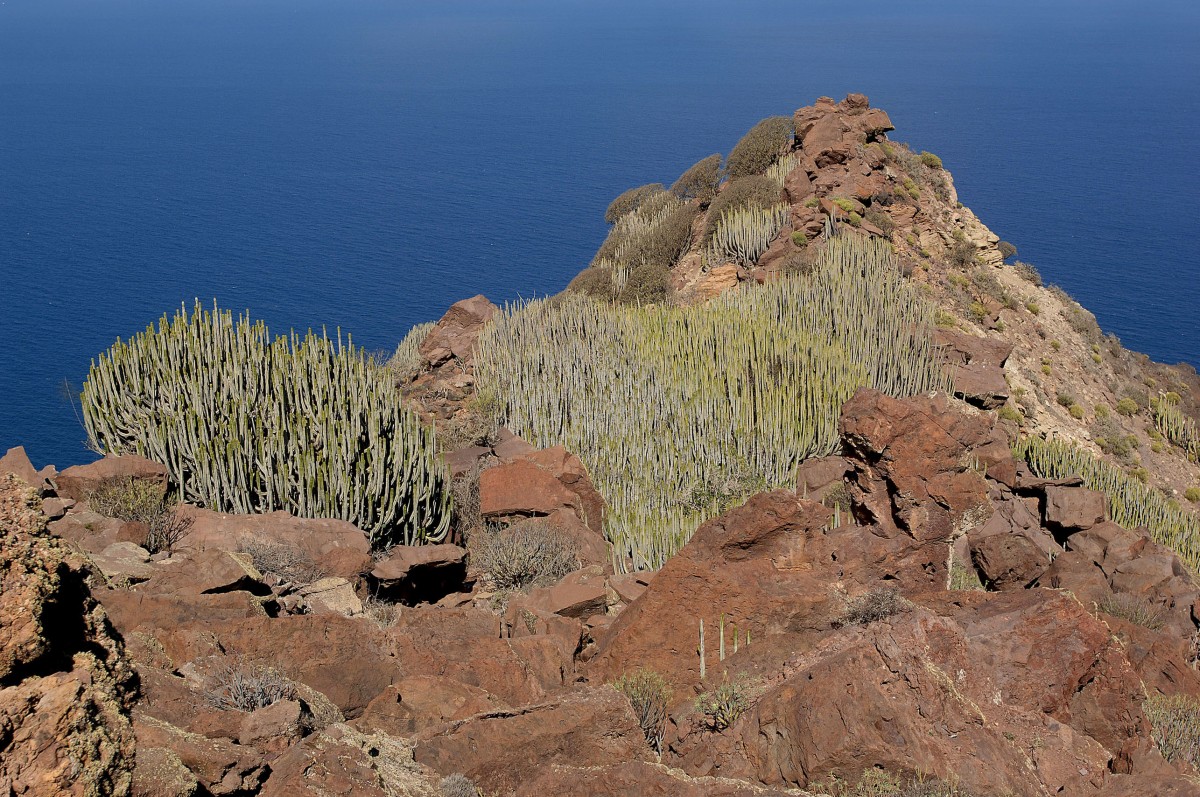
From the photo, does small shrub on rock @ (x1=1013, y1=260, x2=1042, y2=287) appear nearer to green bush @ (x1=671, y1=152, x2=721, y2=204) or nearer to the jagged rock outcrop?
green bush @ (x1=671, y1=152, x2=721, y2=204)

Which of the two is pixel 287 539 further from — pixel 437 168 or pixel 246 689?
pixel 437 168

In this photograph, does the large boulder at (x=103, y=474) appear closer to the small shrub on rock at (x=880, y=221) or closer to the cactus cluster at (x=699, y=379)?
the cactus cluster at (x=699, y=379)

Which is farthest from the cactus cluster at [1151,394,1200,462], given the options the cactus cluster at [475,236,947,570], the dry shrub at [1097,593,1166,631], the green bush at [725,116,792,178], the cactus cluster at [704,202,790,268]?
the dry shrub at [1097,593,1166,631]

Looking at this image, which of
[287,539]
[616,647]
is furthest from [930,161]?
[616,647]

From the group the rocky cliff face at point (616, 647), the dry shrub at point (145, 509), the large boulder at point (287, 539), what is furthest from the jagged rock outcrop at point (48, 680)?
the dry shrub at point (145, 509)

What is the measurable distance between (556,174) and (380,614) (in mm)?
82300

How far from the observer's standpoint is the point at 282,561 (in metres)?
9.03

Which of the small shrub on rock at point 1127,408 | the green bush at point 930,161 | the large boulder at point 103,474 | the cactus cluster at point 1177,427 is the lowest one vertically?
the cactus cluster at point 1177,427

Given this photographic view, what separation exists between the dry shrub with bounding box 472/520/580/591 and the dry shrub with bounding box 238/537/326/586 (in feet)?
6.08

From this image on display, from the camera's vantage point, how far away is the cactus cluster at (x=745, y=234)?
20859mm

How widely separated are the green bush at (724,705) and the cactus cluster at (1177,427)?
1564 centimetres

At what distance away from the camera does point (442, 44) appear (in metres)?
176

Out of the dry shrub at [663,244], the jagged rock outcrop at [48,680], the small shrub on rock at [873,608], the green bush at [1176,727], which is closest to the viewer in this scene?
the jagged rock outcrop at [48,680]

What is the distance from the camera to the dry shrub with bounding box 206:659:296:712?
5906 mm
